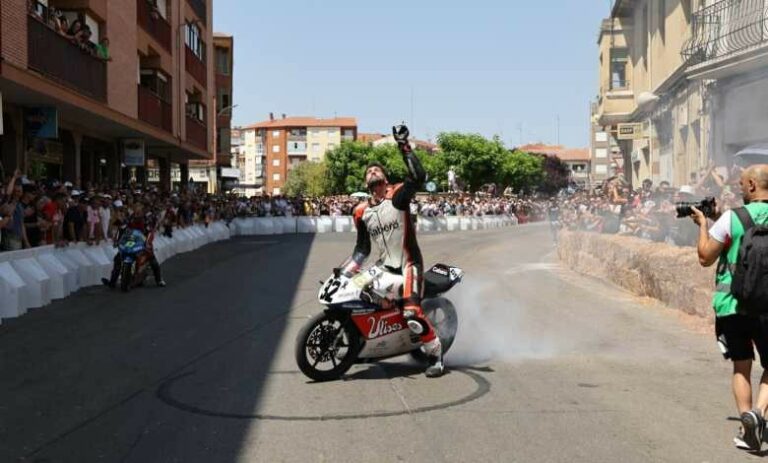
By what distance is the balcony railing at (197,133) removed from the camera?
115 ft

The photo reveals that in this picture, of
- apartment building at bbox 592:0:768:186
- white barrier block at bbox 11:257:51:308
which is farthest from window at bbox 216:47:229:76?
white barrier block at bbox 11:257:51:308

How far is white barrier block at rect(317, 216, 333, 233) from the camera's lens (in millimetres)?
42625

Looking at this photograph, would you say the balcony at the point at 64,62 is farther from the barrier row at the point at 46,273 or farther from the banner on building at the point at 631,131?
the banner on building at the point at 631,131

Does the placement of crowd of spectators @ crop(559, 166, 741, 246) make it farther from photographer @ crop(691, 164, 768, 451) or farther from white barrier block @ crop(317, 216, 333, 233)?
white barrier block @ crop(317, 216, 333, 233)

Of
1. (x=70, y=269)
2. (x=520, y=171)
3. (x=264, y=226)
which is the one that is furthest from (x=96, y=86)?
(x=520, y=171)

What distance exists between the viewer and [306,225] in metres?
42.4

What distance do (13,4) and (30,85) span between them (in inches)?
59.5

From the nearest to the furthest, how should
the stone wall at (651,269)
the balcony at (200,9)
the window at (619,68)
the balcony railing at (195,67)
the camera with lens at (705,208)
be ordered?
the camera with lens at (705,208)
the stone wall at (651,269)
the balcony railing at (195,67)
the window at (619,68)
the balcony at (200,9)

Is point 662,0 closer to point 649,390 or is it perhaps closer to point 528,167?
point 649,390

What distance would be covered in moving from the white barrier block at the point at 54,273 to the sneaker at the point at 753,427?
1115cm

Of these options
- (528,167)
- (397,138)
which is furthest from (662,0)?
(528,167)

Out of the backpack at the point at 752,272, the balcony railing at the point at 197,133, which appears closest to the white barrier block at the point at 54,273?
the backpack at the point at 752,272

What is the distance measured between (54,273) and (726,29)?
1448cm

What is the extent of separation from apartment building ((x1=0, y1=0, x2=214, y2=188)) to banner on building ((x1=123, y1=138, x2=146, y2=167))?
0.03 metres
